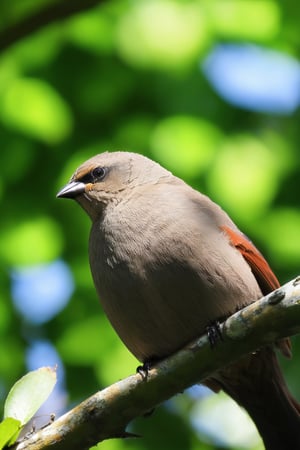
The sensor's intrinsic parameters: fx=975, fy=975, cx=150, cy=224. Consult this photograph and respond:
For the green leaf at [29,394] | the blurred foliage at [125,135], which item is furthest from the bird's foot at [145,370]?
the blurred foliage at [125,135]

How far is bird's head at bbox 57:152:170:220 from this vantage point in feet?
18.5

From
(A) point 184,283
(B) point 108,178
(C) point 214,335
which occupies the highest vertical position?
(B) point 108,178

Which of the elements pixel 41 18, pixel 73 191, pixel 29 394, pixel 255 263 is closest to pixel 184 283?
pixel 255 263

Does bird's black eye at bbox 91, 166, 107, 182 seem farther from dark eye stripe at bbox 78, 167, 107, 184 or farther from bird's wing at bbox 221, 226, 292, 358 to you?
bird's wing at bbox 221, 226, 292, 358

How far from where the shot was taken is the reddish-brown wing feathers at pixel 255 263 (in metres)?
5.07

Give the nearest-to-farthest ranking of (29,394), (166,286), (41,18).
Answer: (29,394), (166,286), (41,18)

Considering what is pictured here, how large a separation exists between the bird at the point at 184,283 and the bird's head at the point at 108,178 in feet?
0.83

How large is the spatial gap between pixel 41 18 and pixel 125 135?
1124 mm

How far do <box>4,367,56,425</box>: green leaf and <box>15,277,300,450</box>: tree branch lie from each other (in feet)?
0.77

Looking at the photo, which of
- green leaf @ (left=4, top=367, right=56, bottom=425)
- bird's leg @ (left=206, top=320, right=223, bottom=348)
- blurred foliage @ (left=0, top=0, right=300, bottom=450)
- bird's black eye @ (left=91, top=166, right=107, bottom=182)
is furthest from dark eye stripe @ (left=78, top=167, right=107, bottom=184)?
green leaf @ (left=4, top=367, right=56, bottom=425)

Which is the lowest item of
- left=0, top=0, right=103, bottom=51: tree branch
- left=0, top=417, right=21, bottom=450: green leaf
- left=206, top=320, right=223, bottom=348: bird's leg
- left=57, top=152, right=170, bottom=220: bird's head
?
left=206, top=320, right=223, bottom=348: bird's leg

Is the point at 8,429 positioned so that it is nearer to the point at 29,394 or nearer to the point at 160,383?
the point at 29,394

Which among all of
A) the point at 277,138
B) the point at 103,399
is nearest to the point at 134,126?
the point at 277,138

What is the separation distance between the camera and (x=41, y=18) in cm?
596
